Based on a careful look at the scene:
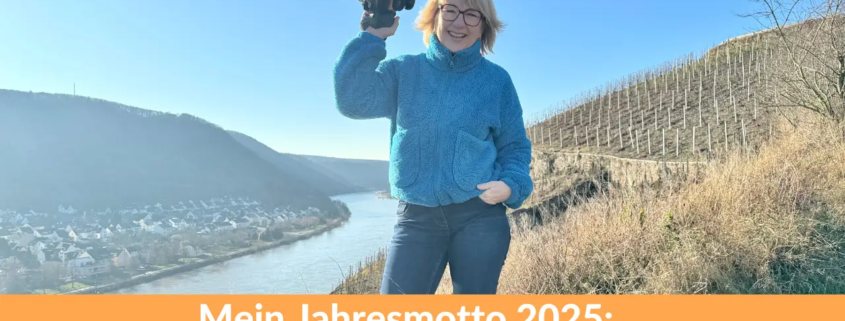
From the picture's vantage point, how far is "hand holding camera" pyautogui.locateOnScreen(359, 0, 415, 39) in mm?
1246

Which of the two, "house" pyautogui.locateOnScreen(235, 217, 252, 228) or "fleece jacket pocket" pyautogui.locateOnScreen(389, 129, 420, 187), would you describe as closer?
"fleece jacket pocket" pyautogui.locateOnScreen(389, 129, 420, 187)

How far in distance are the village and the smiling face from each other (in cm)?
2734

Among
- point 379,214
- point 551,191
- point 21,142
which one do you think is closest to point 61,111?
point 21,142

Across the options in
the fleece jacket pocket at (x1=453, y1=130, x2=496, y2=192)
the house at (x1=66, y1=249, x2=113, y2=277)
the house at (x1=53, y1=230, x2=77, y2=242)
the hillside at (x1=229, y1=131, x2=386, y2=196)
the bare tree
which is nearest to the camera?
the fleece jacket pocket at (x1=453, y1=130, x2=496, y2=192)

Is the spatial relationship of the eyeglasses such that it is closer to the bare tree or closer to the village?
the bare tree

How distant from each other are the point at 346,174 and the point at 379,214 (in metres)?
32.1

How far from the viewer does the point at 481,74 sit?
50.0 inches

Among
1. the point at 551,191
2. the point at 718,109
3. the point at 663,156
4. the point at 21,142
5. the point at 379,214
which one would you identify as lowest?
the point at 379,214

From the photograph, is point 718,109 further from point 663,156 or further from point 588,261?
point 588,261

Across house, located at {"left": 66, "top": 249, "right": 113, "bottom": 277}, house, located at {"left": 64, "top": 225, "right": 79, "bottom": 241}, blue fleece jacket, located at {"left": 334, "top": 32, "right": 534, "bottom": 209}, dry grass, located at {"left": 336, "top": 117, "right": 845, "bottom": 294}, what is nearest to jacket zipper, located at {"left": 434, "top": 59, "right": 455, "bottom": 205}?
blue fleece jacket, located at {"left": 334, "top": 32, "right": 534, "bottom": 209}

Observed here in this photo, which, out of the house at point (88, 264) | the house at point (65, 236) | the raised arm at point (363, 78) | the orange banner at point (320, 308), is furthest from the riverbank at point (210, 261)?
the raised arm at point (363, 78)

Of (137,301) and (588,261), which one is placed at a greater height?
(137,301)

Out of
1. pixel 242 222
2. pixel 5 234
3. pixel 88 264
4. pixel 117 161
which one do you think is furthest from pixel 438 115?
pixel 117 161

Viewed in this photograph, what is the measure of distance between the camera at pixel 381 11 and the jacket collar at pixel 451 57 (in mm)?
120
